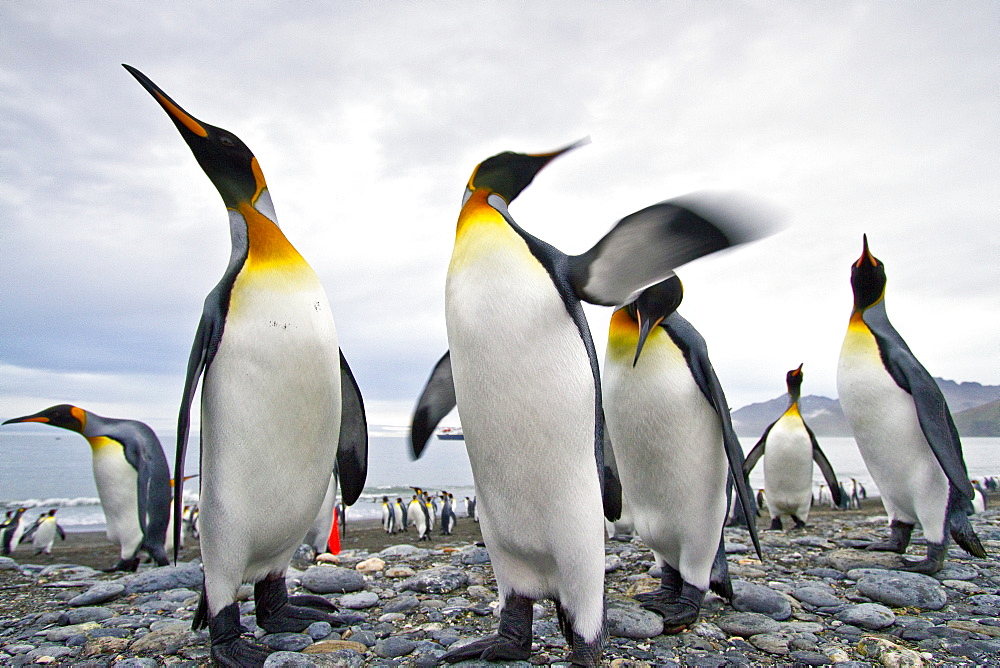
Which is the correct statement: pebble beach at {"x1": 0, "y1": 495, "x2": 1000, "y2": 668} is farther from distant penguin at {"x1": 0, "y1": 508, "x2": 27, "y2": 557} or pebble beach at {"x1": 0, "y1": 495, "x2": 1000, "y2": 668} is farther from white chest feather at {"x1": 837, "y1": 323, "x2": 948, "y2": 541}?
distant penguin at {"x1": 0, "y1": 508, "x2": 27, "y2": 557}

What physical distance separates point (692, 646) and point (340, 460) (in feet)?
6.38

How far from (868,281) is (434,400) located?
397 cm

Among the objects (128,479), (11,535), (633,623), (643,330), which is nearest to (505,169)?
(643,330)

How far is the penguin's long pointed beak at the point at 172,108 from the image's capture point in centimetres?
268

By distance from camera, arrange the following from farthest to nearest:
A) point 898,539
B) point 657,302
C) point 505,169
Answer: point 898,539, point 657,302, point 505,169

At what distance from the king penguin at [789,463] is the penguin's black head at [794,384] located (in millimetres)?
371

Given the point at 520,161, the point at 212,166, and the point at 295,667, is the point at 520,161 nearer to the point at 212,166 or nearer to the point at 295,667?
the point at 212,166

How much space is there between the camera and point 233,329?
8.25ft

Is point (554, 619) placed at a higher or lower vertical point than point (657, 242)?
lower

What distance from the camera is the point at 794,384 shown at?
848 centimetres

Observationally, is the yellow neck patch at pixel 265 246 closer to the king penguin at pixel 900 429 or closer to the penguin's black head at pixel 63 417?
the king penguin at pixel 900 429

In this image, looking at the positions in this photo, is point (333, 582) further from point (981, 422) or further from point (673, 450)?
point (981, 422)

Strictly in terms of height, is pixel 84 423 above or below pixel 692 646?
above

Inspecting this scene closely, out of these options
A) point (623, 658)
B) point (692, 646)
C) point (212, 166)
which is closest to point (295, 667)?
point (623, 658)
